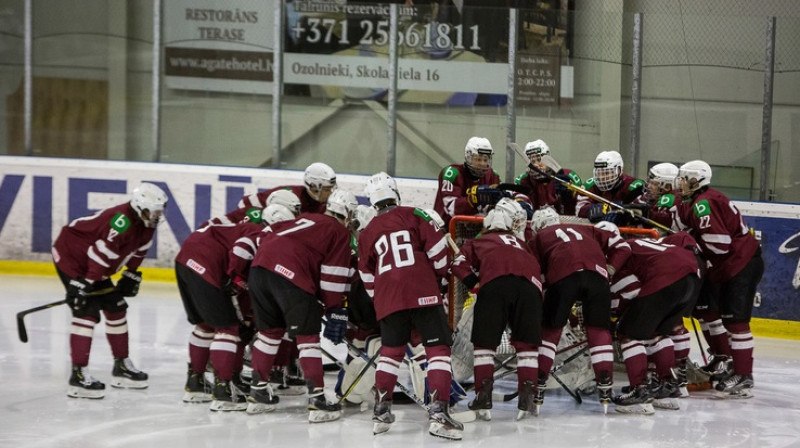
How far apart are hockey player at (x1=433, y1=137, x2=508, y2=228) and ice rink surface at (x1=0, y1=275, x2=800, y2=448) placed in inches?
55.1

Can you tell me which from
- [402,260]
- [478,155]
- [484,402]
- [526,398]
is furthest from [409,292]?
[478,155]

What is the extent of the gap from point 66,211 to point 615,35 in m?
4.59

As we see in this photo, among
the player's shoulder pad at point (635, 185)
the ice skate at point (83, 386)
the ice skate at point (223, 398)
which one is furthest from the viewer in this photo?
the player's shoulder pad at point (635, 185)

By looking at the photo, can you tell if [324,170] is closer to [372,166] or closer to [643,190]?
[643,190]

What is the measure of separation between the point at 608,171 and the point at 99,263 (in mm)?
3029

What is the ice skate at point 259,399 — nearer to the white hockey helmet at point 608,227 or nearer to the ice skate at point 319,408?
the ice skate at point 319,408

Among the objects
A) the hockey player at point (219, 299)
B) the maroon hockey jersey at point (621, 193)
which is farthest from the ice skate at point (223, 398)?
the maroon hockey jersey at point (621, 193)

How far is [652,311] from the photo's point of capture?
19.4 feet

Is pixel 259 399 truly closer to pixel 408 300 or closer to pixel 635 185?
pixel 408 300

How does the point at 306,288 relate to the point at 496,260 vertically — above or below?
below

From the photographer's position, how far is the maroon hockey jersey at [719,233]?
650 centimetres

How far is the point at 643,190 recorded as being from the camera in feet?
23.6

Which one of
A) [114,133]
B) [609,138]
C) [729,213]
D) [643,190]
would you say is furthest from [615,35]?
[114,133]

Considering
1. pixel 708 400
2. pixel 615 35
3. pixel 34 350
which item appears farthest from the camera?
pixel 615 35
